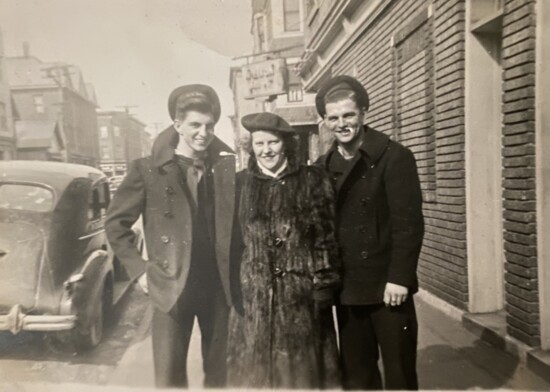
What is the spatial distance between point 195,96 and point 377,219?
1.36 m

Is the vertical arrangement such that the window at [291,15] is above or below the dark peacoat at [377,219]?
above

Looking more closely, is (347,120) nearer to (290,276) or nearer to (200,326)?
(290,276)

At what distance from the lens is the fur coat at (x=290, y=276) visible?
8.60 feet

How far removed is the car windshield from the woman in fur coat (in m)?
1.55

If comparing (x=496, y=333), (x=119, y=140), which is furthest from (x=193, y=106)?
(x=496, y=333)

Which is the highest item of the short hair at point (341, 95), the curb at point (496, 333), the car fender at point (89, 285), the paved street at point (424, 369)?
the short hair at point (341, 95)

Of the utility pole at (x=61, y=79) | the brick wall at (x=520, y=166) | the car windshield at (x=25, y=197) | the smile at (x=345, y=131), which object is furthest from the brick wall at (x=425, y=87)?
the car windshield at (x=25, y=197)

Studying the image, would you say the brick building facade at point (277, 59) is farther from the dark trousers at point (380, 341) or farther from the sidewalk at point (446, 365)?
the sidewalk at point (446, 365)

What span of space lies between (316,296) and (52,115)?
212 cm

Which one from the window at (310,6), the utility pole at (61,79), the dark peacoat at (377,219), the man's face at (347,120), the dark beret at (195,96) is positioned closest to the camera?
the dark peacoat at (377,219)

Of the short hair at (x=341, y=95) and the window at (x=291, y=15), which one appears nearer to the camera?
the short hair at (x=341, y=95)

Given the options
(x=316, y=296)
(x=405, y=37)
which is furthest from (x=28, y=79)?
(x=405, y=37)

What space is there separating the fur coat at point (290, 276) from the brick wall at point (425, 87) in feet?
3.29

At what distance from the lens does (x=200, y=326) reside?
114 inches
